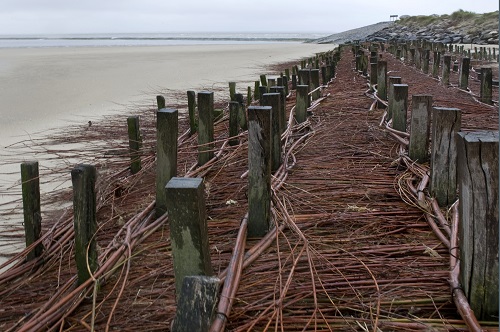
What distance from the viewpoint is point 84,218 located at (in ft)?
9.95

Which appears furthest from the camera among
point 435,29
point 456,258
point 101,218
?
point 435,29

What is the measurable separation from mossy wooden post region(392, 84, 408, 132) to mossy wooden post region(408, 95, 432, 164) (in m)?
0.88

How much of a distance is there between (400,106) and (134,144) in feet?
8.96

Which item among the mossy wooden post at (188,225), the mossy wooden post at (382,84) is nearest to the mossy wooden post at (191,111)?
the mossy wooden post at (382,84)

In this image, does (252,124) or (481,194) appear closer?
(481,194)

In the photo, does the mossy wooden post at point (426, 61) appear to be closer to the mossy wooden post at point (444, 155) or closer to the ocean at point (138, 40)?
the mossy wooden post at point (444, 155)

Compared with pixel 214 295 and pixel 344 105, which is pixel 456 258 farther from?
pixel 344 105

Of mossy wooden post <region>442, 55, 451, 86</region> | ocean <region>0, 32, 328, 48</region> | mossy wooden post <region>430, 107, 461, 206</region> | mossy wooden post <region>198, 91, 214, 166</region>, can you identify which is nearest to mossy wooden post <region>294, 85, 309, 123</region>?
mossy wooden post <region>198, 91, 214, 166</region>

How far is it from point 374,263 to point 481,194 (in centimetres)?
80

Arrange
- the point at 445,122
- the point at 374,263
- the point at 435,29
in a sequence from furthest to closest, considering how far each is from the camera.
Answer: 1. the point at 435,29
2. the point at 445,122
3. the point at 374,263

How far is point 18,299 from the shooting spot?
3180mm

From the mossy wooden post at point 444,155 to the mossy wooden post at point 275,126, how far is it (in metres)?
1.32

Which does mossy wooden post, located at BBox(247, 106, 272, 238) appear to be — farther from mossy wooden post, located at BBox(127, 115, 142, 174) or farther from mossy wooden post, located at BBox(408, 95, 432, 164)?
mossy wooden post, located at BBox(127, 115, 142, 174)

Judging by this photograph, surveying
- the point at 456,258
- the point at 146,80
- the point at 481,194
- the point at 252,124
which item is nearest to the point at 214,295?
the point at 481,194
